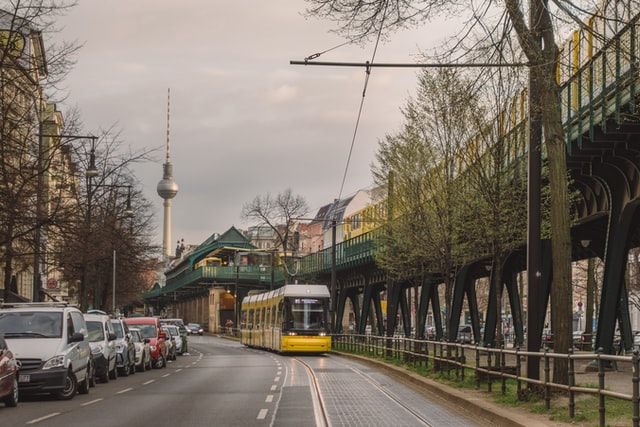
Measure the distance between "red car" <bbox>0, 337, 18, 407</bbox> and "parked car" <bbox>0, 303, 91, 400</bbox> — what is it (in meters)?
1.40

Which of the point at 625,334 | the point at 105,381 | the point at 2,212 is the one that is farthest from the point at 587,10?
the point at 625,334

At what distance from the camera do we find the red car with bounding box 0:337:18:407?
19344mm

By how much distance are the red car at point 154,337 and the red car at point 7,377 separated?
20618 millimetres

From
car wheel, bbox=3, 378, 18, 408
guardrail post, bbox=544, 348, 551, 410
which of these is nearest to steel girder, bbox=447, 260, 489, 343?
car wheel, bbox=3, 378, 18, 408

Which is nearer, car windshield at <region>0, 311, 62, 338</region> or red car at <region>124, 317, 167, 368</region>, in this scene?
car windshield at <region>0, 311, 62, 338</region>

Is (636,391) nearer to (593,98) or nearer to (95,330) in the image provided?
(593,98)

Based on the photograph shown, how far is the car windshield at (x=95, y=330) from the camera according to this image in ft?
98.5

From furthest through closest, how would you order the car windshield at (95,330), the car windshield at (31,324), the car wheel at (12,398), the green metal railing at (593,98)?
the car windshield at (95,330)
the car windshield at (31,324)
the car wheel at (12,398)
the green metal railing at (593,98)

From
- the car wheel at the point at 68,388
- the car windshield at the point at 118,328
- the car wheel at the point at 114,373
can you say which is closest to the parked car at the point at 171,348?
the car windshield at the point at 118,328

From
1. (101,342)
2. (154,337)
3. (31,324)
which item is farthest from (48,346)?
(154,337)

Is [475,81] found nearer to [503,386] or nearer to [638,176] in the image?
[503,386]

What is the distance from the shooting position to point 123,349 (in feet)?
115

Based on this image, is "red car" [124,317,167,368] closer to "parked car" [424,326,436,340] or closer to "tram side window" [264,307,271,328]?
"tram side window" [264,307,271,328]

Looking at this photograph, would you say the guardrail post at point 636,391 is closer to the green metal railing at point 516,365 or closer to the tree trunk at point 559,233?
the green metal railing at point 516,365
